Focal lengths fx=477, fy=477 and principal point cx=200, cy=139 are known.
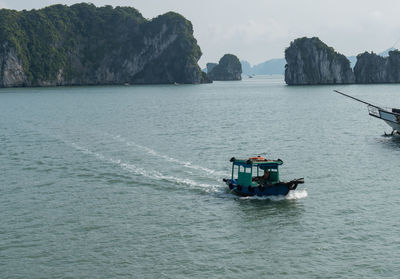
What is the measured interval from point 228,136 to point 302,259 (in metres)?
41.9

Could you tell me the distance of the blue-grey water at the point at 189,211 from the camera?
79.5 feet

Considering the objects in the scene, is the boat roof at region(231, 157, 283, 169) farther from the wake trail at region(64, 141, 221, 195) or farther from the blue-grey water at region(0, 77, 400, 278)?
the wake trail at region(64, 141, 221, 195)

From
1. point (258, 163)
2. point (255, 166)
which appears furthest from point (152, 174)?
point (258, 163)

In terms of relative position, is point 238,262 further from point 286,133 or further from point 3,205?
point 286,133

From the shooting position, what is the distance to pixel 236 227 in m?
29.3

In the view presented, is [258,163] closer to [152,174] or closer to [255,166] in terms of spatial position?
[255,166]

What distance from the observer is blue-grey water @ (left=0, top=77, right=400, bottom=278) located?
24234 mm

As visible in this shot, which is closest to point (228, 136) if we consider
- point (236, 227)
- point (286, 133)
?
point (286, 133)

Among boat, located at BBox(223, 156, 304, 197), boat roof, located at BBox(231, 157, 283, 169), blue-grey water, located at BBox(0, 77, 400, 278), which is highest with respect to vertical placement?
boat roof, located at BBox(231, 157, 283, 169)

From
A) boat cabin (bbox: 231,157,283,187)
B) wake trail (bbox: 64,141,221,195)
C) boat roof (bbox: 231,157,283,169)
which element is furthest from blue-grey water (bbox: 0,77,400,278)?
boat roof (bbox: 231,157,283,169)

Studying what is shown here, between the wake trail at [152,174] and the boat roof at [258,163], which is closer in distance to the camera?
the boat roof at [258,163]

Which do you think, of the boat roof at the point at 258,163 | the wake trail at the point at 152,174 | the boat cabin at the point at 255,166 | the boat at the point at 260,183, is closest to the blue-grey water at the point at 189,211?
the wake trail at the point at 152,174

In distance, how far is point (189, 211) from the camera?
32188mm

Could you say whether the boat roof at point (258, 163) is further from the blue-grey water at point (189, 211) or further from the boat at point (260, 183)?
the blue-grey water at point (189, 211)
